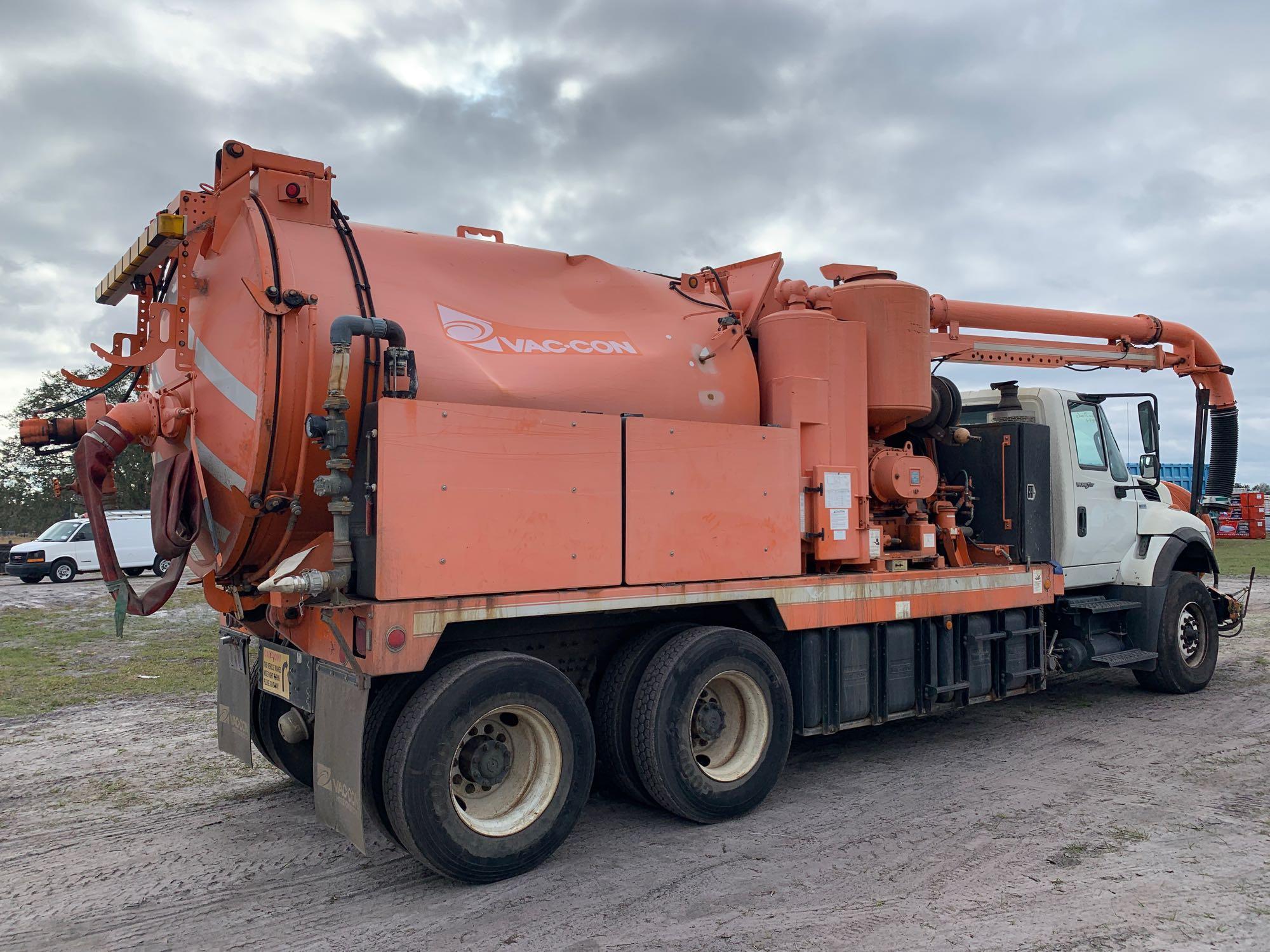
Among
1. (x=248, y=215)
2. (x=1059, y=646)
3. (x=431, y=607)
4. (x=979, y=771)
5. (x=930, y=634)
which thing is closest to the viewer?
(x=431, y=607)

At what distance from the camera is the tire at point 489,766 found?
4285 mm

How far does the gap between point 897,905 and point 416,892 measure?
88.6 inches

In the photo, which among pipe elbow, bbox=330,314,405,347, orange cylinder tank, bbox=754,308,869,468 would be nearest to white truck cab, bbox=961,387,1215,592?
orange cylinder tank, bbox=754,308,869,468

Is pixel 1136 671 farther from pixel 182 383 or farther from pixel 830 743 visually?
pixel 182 383

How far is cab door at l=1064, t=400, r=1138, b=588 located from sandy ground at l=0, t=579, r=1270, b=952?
177 centimetres

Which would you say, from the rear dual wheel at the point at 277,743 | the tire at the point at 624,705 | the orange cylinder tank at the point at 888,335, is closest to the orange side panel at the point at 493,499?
the tire at the point at 624,705

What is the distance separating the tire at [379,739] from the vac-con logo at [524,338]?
1.84 m

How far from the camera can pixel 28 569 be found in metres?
23.5

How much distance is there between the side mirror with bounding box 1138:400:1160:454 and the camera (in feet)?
27.8

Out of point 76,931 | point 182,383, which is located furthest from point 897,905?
point 182,383

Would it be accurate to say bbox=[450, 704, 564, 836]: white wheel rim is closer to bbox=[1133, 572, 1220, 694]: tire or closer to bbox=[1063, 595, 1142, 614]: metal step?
bbox=[1063, 595, 1142, 614]: metal step

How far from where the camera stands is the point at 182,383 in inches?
204

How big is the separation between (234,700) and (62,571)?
2243 centimetres

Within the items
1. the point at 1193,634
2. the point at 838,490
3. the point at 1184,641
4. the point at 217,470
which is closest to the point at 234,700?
the point at 217,470
